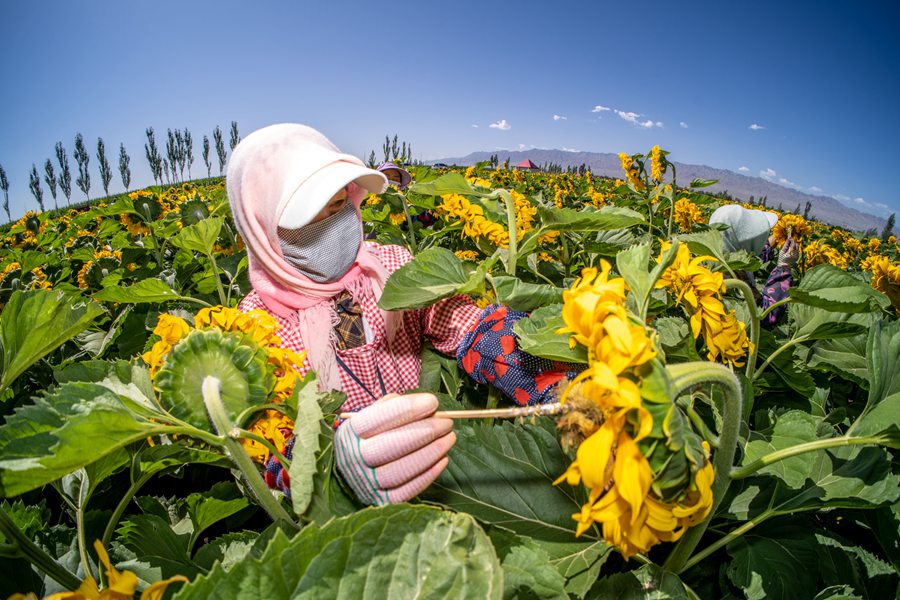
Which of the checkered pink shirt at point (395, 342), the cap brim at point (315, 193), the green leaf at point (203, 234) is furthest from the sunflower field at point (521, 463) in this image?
the green leaf at point (203, 234)

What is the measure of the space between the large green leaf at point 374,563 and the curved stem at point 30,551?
1.49 ft

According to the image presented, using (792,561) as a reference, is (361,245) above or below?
above

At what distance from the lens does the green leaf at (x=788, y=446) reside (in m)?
0.85

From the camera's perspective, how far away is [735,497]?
0.91 m

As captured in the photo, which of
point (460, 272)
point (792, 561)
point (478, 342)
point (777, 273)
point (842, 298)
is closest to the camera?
point (792, 561)

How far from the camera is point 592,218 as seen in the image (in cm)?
150

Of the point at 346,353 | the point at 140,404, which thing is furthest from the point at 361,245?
the point at 140,404

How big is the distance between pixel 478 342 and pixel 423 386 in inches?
13.5

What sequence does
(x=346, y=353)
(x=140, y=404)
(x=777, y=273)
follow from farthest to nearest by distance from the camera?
(x=777, y=273) < (x=346, y=353) < (x=140, y=404)

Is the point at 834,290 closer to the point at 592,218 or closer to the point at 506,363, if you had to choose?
the point at 592,218

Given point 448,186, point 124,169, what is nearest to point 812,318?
point 448,186

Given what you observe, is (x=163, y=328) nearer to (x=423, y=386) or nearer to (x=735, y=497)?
(x=423, y=386)

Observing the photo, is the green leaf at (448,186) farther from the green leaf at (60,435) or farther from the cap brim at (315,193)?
the green leaf at (60,435)

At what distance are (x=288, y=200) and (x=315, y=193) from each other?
10 cm
